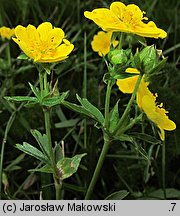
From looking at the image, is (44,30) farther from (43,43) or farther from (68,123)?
(68,123)

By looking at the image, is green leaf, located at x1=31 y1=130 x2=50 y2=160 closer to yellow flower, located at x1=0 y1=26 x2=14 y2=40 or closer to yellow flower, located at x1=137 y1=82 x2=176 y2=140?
yellow flower, located at x1=137 y1=82 x2=176 y2=140

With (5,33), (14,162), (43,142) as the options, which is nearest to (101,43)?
(5,33)

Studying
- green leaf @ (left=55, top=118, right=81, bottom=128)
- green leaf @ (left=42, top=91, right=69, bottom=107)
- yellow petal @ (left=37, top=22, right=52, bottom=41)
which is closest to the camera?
green leaf @ (left=42, top=91, right=69, bottom=107)

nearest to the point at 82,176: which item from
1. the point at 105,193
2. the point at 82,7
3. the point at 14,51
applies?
the point at 105,193

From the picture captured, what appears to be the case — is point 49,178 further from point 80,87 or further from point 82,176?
point 80,87

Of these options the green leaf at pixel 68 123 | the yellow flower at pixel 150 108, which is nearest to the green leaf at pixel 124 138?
the yellow flower at pixel 150 108

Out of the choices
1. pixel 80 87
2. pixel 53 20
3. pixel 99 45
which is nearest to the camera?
pixel 80 87

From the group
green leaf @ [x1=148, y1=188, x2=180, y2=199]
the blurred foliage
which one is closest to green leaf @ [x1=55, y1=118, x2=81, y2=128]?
the blurred foliage
